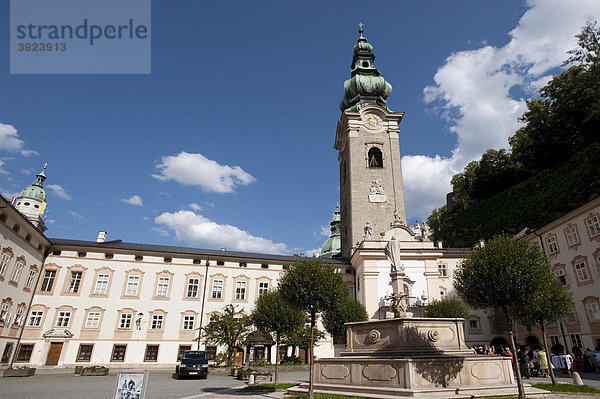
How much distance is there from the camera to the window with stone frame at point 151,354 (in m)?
31.4

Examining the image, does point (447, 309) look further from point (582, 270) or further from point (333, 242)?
point (333, 242)

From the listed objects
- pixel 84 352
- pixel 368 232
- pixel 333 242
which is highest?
pixel 333 242

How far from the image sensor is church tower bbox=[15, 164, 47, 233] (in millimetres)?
59562

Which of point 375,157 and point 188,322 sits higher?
point 375,157

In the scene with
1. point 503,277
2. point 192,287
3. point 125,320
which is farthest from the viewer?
point 192,287

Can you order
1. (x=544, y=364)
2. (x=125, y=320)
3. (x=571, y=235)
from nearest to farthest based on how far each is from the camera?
(x=544, y=364) → (x=571, y=235) → (x=125, y=320)

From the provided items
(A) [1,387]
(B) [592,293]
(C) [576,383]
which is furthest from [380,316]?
(A) [1,387]

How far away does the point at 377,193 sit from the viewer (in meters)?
40.3

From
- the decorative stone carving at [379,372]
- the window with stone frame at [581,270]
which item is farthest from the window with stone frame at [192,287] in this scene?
the window with stone frame at [581,270]

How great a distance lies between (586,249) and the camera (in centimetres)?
2522

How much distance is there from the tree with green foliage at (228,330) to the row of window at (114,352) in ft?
5.60

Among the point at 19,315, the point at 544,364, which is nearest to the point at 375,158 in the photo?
the point at 544,364

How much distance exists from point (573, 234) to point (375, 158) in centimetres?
2164

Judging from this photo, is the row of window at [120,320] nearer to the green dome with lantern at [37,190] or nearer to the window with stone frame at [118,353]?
the window with stone frame at [118,353]
